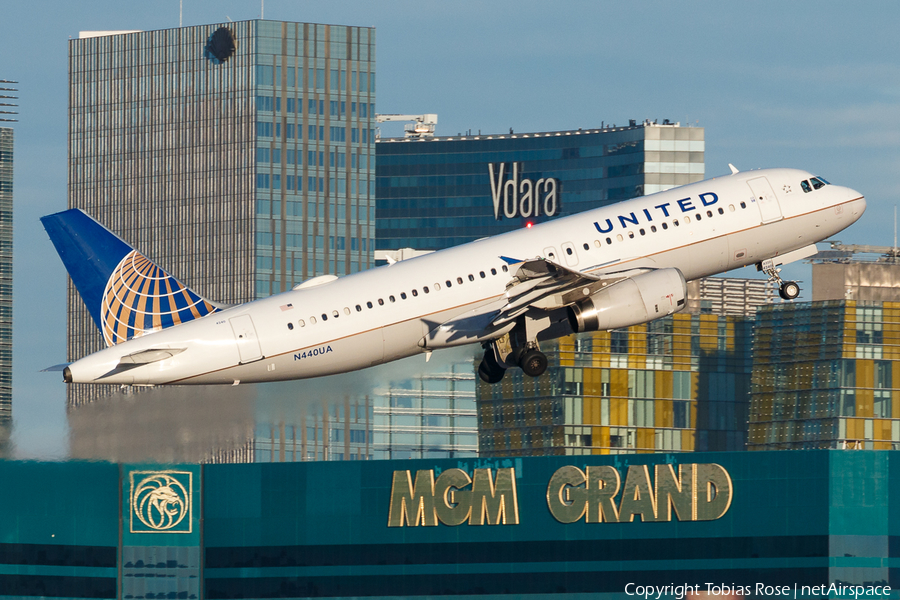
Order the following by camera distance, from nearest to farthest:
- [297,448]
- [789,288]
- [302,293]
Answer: [302,293]
[789,288]
[297,448]

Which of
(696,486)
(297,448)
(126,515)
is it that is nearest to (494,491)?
(696,486)

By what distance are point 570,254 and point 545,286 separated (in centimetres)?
199

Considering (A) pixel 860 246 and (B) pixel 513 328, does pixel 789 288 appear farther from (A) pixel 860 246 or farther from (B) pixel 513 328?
(A) pixel 860 246

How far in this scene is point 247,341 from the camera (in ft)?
221

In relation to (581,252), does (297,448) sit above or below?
below

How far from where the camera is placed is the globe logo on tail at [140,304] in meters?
69.0

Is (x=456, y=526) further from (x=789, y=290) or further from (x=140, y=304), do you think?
(x=140, y=304)

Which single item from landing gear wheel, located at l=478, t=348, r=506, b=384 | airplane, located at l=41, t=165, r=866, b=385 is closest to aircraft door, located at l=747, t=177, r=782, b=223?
airplane, located at l=41, t=165, r=866, b=385

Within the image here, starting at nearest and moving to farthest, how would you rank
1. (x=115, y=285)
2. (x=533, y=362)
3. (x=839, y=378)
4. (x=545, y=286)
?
(x=545, y=286) → (x=115, y=285) → (x=533, y=362) → (x=839, y=378)

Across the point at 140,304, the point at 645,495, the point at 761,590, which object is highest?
the point at 140,304

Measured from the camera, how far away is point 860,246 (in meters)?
174

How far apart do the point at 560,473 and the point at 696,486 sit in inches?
417

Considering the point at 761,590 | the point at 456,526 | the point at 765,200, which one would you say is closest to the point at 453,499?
the point at 456,526

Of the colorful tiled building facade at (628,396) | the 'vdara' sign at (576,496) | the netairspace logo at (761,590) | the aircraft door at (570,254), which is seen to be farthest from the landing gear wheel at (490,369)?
the colorful tiled building facade at (628,396)
